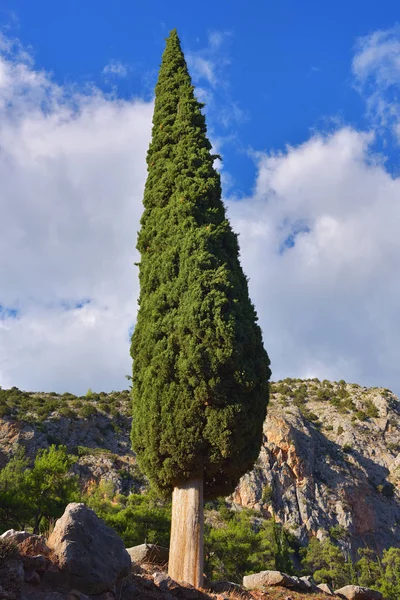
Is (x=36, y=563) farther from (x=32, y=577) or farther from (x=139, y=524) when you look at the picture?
(x=139, y=524)

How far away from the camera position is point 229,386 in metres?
11.6

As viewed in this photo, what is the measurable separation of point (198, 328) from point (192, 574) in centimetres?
531

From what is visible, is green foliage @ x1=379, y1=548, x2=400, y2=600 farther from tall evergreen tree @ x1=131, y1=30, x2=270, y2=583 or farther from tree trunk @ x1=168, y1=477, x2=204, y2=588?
tall evergreen tree @ x1=131, y1=30, x2=270, y2=583

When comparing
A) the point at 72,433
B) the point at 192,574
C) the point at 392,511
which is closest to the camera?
the point at 192,574

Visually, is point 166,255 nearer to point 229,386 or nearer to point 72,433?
point 229,386

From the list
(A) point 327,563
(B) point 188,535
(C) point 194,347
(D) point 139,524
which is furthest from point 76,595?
(A) point 327,563

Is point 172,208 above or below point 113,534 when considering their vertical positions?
above

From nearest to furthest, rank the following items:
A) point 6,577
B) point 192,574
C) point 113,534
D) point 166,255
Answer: point 6,577 → point 113,534 → point 192,574 → point 166,255

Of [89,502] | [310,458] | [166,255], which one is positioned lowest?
[89,502]

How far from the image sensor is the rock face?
50.5 meters

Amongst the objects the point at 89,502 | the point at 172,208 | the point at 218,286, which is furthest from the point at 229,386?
the point at 89,502

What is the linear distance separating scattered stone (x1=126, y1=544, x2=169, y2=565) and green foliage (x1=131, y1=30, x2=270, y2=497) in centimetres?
209

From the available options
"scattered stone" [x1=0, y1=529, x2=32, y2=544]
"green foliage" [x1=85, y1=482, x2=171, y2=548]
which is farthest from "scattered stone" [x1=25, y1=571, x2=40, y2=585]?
"green foliage" [x1=85, y1=482, x2=171, y2=548]

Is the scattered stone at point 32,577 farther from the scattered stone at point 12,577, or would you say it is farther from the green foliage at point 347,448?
the green foliage at point 347,448
